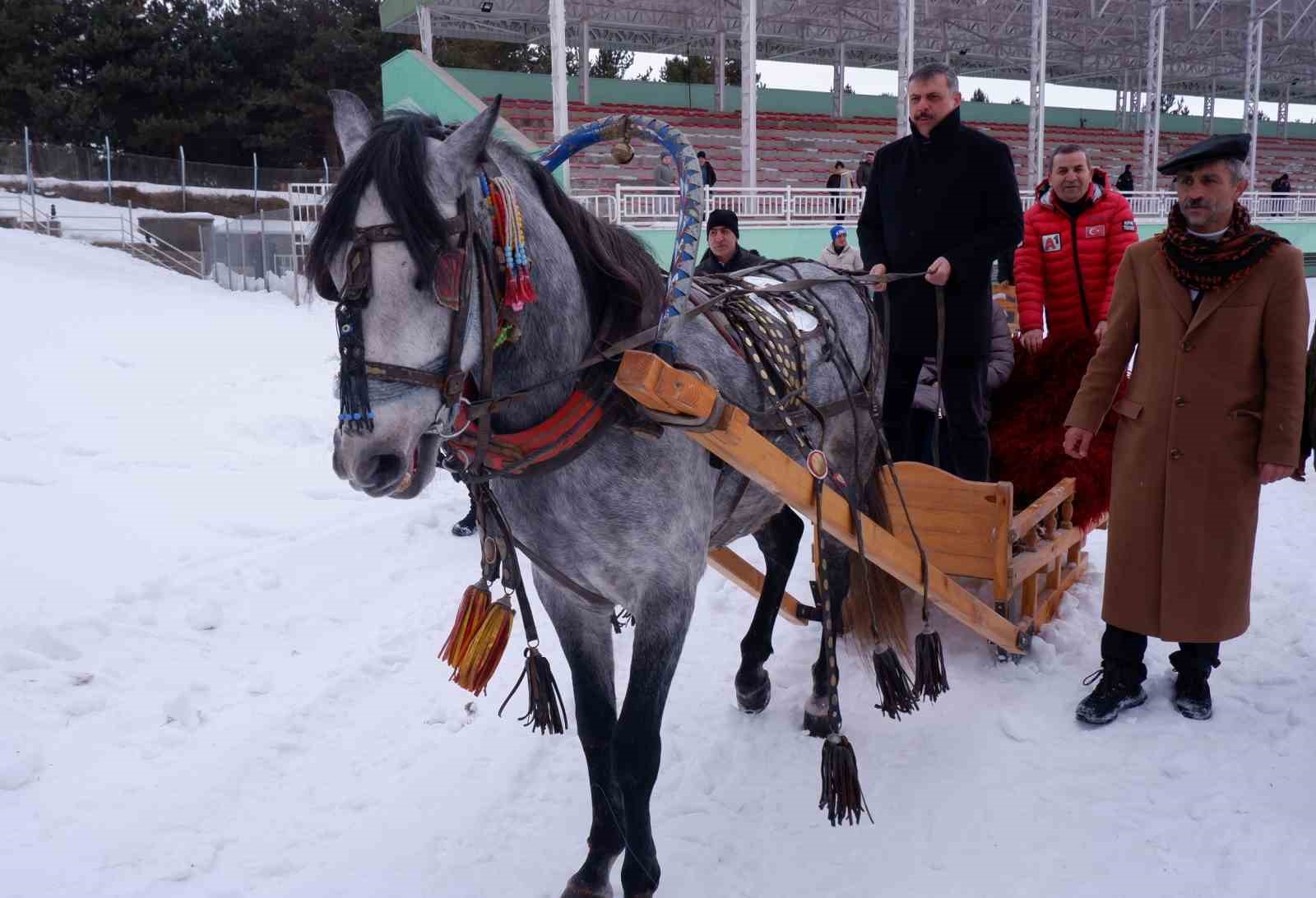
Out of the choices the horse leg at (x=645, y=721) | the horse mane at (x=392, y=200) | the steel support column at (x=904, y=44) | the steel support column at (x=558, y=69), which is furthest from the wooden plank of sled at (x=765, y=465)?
the steel support column at (x=904, y=44)

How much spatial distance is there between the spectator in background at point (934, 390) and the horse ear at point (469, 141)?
3.02 meters

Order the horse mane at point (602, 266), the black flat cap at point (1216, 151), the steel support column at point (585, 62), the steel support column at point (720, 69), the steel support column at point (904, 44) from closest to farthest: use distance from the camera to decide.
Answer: the horse mane at point (602, 266), the black flat cap at point (1216, 151), the steel support column at point (904, 44), the steel support column at point (585, 62), the steel support column at point (720, 69)

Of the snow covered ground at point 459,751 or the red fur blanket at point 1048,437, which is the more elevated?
the red fur blanket at point 1048,437

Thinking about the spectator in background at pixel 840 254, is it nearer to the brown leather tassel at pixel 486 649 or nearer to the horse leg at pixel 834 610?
the horse leg at pixel 834 610

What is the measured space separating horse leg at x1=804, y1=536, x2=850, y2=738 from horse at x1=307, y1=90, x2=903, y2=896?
0.61 metres

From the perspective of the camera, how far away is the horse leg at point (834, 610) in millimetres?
3432

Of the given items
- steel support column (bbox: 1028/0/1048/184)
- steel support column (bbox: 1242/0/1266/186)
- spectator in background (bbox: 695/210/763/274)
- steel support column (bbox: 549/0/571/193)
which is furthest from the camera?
steel support column (bbox: 1242/0/1266/186)

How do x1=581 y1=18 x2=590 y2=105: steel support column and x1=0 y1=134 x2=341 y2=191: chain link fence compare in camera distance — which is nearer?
x1=0 y1=134 x2=341 y2=191: chain link fence

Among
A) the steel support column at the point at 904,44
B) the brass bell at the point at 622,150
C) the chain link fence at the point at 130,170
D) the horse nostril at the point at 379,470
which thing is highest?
the steel support column at the point at 904,44

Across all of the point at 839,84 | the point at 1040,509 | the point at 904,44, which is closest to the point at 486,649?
the point at 1040,509

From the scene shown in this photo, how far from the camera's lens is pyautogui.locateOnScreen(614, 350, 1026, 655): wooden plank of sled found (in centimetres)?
208

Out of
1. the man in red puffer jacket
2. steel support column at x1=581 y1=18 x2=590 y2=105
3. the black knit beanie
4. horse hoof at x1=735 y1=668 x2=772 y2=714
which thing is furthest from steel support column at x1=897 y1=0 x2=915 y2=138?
horse hoof at x1=735 y1=668 x2=772 y2=714

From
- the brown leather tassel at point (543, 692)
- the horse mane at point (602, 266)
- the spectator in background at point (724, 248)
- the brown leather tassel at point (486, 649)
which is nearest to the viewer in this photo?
the horse mane at point (602, 266)

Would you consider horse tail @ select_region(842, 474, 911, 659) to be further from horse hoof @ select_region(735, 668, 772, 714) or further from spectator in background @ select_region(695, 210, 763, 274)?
spectator in background @ select_region(695, 210, 763, 274)
